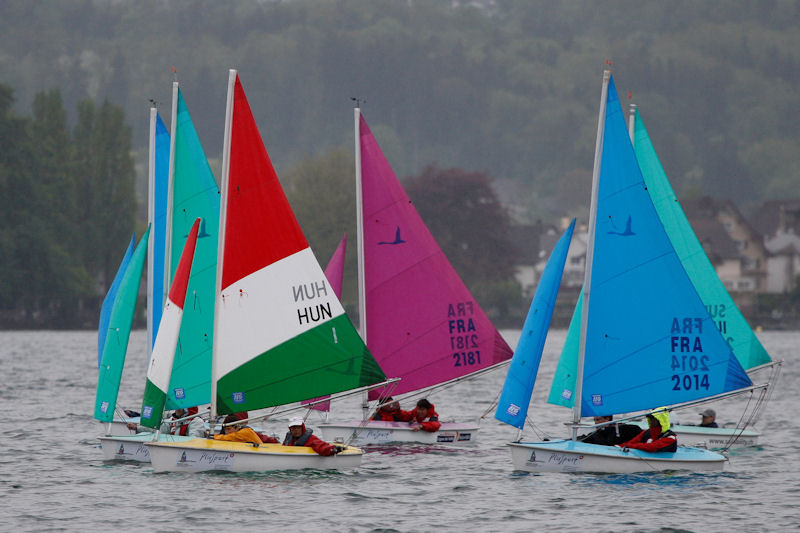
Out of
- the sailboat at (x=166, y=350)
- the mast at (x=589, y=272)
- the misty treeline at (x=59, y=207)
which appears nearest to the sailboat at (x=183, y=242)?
the sailboat at (x=166, y=350)

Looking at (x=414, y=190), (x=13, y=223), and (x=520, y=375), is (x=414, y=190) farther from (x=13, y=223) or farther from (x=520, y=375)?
(x=520, y=375)

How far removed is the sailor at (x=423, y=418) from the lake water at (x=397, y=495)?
0.61 metres

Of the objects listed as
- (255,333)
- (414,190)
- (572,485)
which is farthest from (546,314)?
(414,190)

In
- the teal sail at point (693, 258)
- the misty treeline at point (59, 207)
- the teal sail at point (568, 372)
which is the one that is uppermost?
the misty treeline at point (59, 207)

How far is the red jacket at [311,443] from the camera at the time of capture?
23.8 m

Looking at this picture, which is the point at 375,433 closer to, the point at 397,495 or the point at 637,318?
the point at 397,495

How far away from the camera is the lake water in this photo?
832 inches

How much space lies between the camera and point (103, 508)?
22.1m

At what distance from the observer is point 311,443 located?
24.0 m

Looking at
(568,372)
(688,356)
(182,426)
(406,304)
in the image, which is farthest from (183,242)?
(688,356)

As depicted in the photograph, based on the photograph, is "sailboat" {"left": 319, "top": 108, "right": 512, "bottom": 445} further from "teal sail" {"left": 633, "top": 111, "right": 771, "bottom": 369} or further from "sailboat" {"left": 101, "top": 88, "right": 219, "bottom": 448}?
"teal sail" {"left": 633, "top": 111, "right": 771, "bottom": 369}

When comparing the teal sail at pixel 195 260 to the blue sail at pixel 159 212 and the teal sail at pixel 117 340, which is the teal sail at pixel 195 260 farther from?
the teal sail at pixel 117 340

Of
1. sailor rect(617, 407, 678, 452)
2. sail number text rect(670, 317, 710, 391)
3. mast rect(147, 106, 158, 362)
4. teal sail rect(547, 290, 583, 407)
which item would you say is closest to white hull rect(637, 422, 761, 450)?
teal sail rect(547, 290, 583, 407)

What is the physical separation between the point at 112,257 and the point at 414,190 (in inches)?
1232
